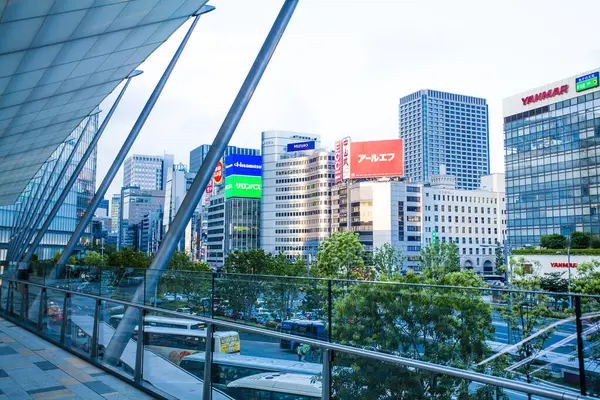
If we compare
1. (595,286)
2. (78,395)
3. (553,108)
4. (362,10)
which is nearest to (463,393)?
(78,395)

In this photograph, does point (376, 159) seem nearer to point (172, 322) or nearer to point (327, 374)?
point (172, 322)

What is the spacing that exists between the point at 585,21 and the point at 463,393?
222 m

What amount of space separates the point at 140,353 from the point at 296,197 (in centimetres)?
11755

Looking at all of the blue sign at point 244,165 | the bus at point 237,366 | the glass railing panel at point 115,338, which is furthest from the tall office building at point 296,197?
the bus at point 237,366

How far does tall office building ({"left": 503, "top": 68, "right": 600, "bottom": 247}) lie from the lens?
6975cm

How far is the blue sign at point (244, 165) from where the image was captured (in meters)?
126

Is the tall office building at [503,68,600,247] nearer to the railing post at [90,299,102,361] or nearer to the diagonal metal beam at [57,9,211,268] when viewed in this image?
the diagonal metal beam at [57,9,211,268]

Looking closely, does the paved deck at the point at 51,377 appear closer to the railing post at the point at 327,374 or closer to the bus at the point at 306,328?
the bus at the point at 306,328

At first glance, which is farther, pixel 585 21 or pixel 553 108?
pixel 585 21

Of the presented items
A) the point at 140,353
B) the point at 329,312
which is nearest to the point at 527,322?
the point at 329,312

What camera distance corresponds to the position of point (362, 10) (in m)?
13.5

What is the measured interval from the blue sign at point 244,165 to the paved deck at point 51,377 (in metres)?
118

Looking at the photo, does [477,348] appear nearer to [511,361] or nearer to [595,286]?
[511,361]

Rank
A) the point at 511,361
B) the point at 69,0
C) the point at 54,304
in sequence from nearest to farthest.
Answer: the point at 511,361 < the point at 69,0 < the point at 54,304
